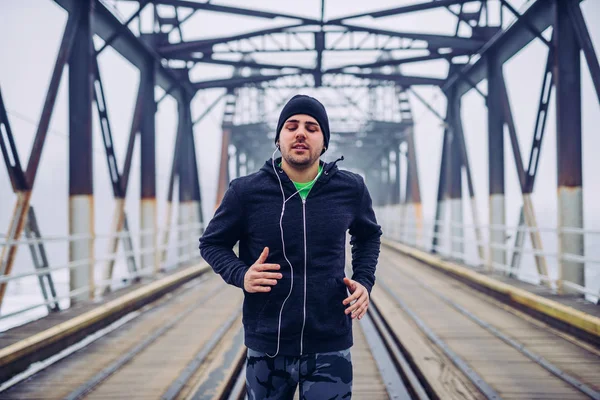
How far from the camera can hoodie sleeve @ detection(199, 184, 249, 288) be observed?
1946 millimetres

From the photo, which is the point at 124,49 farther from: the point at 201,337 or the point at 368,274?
the point at 368,274

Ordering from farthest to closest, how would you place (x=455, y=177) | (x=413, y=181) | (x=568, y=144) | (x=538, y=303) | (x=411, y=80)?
1. (x=413, y=181)
2. (x=411, y=80)
3. (x=455, y=177)
4. (x=568, y=144)
5. (x=538, y=303)

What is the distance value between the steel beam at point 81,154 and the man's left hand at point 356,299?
5.92 metres

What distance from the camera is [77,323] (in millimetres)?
5398

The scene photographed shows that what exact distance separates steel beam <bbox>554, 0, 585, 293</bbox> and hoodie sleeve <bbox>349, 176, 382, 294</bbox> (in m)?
5.19

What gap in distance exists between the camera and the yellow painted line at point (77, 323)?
4273mm

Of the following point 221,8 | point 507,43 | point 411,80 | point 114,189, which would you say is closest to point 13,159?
point 114,189

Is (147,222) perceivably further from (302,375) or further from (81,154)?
(302,375)

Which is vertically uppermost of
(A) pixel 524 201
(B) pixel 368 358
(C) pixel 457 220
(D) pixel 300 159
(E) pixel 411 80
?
(E) pixel 411 80

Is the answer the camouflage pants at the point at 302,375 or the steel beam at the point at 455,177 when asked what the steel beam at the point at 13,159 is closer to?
the camouflage pants at the point at 302,375

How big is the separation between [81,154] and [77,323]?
108 inches

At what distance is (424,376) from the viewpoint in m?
4.27

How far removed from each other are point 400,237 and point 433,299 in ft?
43.1

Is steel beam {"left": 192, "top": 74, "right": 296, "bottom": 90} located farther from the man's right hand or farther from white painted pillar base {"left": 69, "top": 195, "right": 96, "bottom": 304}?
the man's right hand
